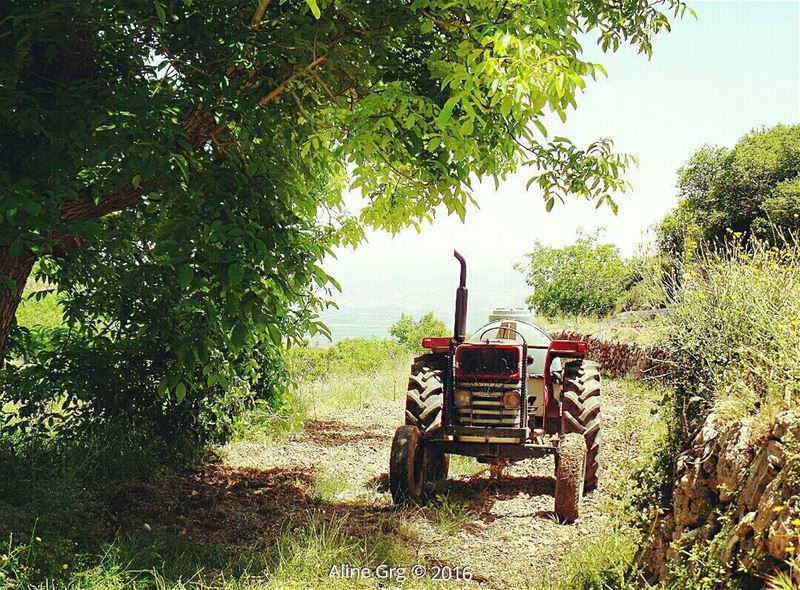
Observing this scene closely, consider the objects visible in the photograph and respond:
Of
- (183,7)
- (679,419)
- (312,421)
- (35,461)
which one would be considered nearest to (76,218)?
(183,7)

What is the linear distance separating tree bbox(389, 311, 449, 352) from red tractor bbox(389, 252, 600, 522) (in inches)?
487

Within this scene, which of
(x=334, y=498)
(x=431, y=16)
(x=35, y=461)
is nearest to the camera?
(x=431, y=16)

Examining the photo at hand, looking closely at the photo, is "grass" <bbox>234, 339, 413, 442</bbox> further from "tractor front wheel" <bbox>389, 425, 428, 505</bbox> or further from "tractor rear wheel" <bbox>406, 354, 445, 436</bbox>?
"tractor front wheel" <bbox>389, 425, 428, 505</bbox>

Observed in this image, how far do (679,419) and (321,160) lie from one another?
356cm

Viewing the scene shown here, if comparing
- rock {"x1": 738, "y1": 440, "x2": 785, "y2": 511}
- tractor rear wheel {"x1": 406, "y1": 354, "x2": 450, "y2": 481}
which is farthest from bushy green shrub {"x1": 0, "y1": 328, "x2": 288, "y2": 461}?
rock {"x1": 738, "y1": 440, "x2": 785, "y2": 511}

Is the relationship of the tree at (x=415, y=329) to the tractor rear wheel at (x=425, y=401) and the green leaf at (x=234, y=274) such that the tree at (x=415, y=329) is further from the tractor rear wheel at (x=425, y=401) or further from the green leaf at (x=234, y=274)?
the green leaf at (x=234, y=274)

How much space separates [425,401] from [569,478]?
4.68ft

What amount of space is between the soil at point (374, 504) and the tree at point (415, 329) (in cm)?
1078

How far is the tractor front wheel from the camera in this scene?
6.06 metres

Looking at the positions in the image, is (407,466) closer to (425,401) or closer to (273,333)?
(425,401)

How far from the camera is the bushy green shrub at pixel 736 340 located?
4.10 m

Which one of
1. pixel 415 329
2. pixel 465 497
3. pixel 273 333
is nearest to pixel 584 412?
pixel 465 497

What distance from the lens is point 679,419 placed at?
17.4ft

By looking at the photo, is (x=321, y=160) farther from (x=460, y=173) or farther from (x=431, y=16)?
(x=431, y=16)
